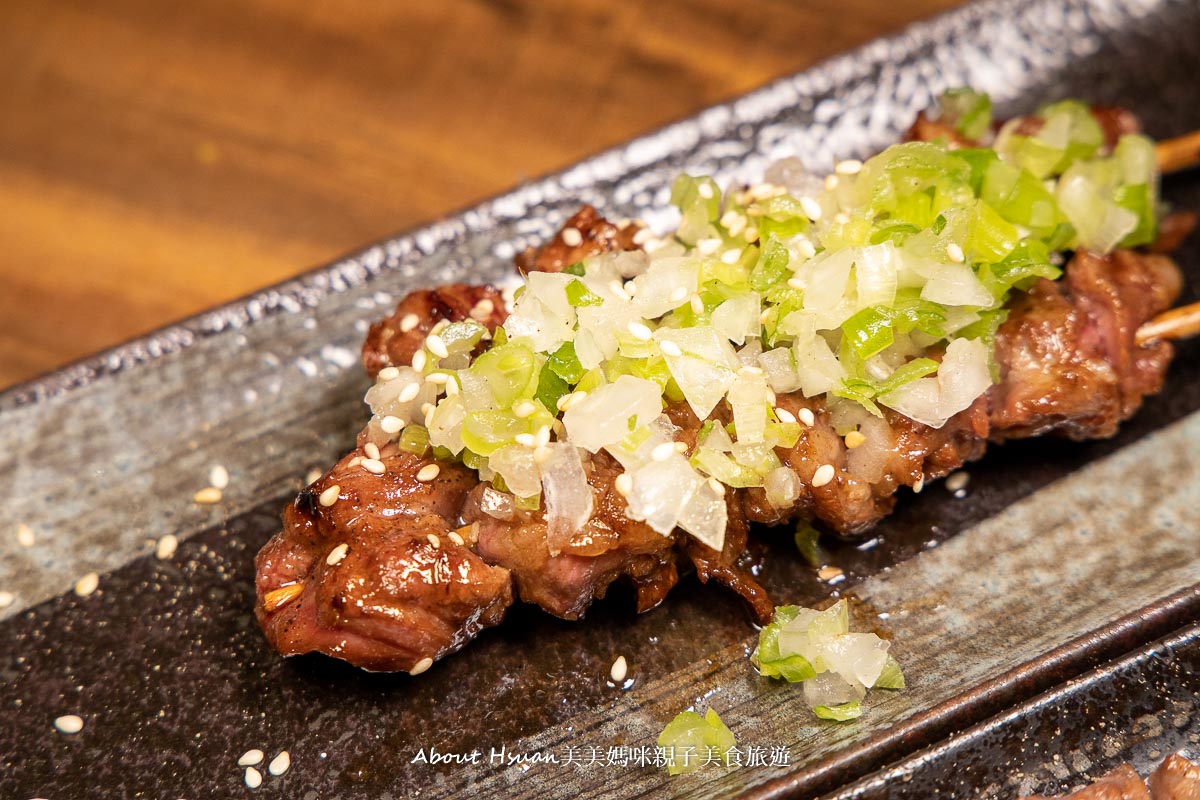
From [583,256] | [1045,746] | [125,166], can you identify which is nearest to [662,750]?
[1045,746]

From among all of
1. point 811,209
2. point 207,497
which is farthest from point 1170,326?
point 207,497

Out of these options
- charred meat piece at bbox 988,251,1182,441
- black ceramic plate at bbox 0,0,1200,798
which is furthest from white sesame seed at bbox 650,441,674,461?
charred meat piece at bbox 988,251,1182,441

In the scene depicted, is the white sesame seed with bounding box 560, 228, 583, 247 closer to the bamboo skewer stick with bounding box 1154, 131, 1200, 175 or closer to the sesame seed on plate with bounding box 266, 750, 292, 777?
the sesame seed on plate with bounding box 266, 750, 292, 777

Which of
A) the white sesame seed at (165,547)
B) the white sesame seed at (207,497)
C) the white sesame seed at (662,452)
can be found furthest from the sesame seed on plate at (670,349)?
the white sesame seed at (165,547)

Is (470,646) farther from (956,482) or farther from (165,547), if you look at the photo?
(956,482)

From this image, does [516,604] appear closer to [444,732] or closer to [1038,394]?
[444,732]

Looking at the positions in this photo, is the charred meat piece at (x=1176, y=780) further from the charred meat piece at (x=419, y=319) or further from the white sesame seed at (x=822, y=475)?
the charred meat piece at (x=419, y=319)
